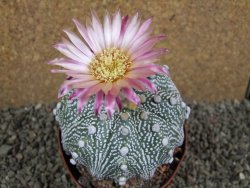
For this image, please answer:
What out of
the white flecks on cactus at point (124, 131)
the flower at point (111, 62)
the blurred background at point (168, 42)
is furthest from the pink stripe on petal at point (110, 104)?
the blurred background at point (168, 42)

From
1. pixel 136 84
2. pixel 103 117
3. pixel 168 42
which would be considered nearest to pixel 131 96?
pixel 136 84

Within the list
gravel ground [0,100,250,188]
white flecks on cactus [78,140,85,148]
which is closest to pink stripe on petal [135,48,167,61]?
white flecks on cactus [78,140,85,148]

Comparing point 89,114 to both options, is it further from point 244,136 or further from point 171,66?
point 244,136

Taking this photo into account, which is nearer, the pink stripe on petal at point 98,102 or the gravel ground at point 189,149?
the pink stripe on petal at point 98,102

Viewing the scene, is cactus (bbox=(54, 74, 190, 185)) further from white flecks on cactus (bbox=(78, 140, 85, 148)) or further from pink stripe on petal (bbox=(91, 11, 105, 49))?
pink stripe on petal (bbox=(91, 11, 105, 49))

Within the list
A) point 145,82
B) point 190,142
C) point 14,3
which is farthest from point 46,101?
point 145,82

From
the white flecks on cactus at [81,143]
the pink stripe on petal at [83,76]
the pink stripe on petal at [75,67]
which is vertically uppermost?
the pink stripe on petal at [75,67]

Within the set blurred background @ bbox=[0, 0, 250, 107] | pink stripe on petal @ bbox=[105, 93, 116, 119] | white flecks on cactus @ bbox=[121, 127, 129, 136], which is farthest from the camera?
blurred background @ bbox=[0, 0, 250, 107]

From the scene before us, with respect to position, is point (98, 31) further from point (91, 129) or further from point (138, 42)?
point (91, 129)

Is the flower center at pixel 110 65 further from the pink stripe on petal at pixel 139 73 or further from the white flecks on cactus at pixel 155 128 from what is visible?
the white flecks on cactus at pixel 155 128
